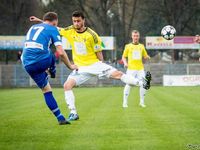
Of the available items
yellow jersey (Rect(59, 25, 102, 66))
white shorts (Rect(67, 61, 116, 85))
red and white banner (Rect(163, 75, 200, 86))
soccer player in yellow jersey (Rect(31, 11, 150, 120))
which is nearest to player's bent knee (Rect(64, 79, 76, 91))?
soccer player in yellow jersey (Rect(31, 11, 150, 120))

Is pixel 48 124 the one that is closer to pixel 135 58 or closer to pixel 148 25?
pixel 135 58

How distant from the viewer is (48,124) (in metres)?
11.6

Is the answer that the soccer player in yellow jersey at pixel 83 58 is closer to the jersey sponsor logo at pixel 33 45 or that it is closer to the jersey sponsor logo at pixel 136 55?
the jersey sponsor logo at pixel 33 45

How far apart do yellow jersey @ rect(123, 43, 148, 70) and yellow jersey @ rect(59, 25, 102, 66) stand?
5.19m

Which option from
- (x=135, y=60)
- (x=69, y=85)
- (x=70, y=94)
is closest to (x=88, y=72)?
(x=69, y=85)

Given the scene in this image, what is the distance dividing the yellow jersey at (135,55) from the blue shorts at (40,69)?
6805 millimetres

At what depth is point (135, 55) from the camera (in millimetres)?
18266

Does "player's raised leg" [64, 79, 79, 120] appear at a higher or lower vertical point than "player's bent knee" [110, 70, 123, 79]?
lower

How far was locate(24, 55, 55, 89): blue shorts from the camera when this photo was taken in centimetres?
1111

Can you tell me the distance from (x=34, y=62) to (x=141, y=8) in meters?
49.1

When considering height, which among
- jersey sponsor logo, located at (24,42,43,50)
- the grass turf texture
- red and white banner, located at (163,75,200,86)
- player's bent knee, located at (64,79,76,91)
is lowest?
red and white banner, located at (163,75,200,86)

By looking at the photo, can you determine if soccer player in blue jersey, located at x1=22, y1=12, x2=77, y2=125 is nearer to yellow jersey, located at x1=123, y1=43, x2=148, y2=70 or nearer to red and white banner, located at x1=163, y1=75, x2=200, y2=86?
yellow jersey, located at x1=123, y1=43, x2=148, y2=70

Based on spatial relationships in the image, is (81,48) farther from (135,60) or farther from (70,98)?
(135,60)

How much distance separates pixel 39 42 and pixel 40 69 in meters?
0.53
